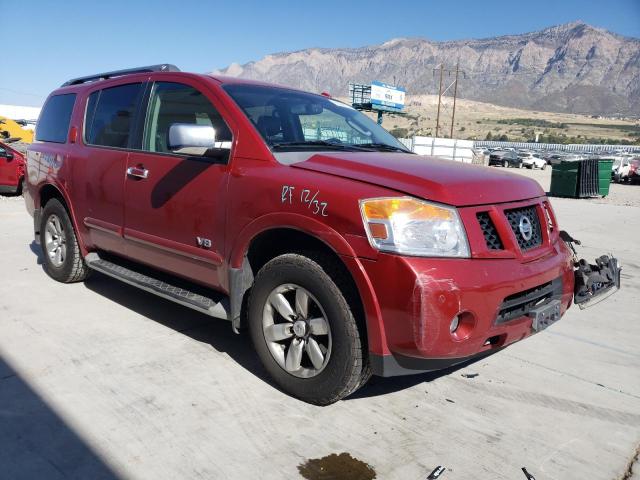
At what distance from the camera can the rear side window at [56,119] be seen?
5117 millimetres

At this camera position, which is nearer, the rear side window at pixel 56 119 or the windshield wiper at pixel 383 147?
the windshield wiper at pixel 383 147

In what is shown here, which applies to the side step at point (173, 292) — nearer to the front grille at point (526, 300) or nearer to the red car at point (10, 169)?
the front grille at point (526, 300)

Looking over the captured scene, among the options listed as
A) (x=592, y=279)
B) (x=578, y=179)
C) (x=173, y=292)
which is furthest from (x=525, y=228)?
(x=578, y=179)

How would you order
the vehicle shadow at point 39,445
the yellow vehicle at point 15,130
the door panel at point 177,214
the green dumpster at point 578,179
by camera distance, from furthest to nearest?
the yellow vehicle at point 15,130 → the green dumpster at point 578,179 → the door panel at point 177,214 → the vehicle shadow at point 39,445

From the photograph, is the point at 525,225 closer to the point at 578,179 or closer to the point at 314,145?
the point at 314,145

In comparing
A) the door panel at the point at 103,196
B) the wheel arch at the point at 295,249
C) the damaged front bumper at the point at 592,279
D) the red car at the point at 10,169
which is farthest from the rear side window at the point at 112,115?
the red car at the point at 10,169

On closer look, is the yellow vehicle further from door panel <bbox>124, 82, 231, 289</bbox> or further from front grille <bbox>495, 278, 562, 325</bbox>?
front grille <bbox>495, 278, 562, 325</bbox>

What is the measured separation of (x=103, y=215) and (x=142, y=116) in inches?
34.4

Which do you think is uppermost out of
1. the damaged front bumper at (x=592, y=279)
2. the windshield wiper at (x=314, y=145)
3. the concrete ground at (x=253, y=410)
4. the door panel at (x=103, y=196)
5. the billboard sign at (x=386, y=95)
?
the billboard sign at (x=386, y=95)

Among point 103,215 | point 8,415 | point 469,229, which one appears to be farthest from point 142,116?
point 469,229

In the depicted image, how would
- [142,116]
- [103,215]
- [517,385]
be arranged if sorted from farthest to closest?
[103,215]
[142,116]
[517,385]

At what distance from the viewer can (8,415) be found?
114 inches

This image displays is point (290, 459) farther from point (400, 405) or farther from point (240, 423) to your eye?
point (400, 405)

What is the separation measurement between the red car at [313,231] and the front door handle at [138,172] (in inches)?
0.6
